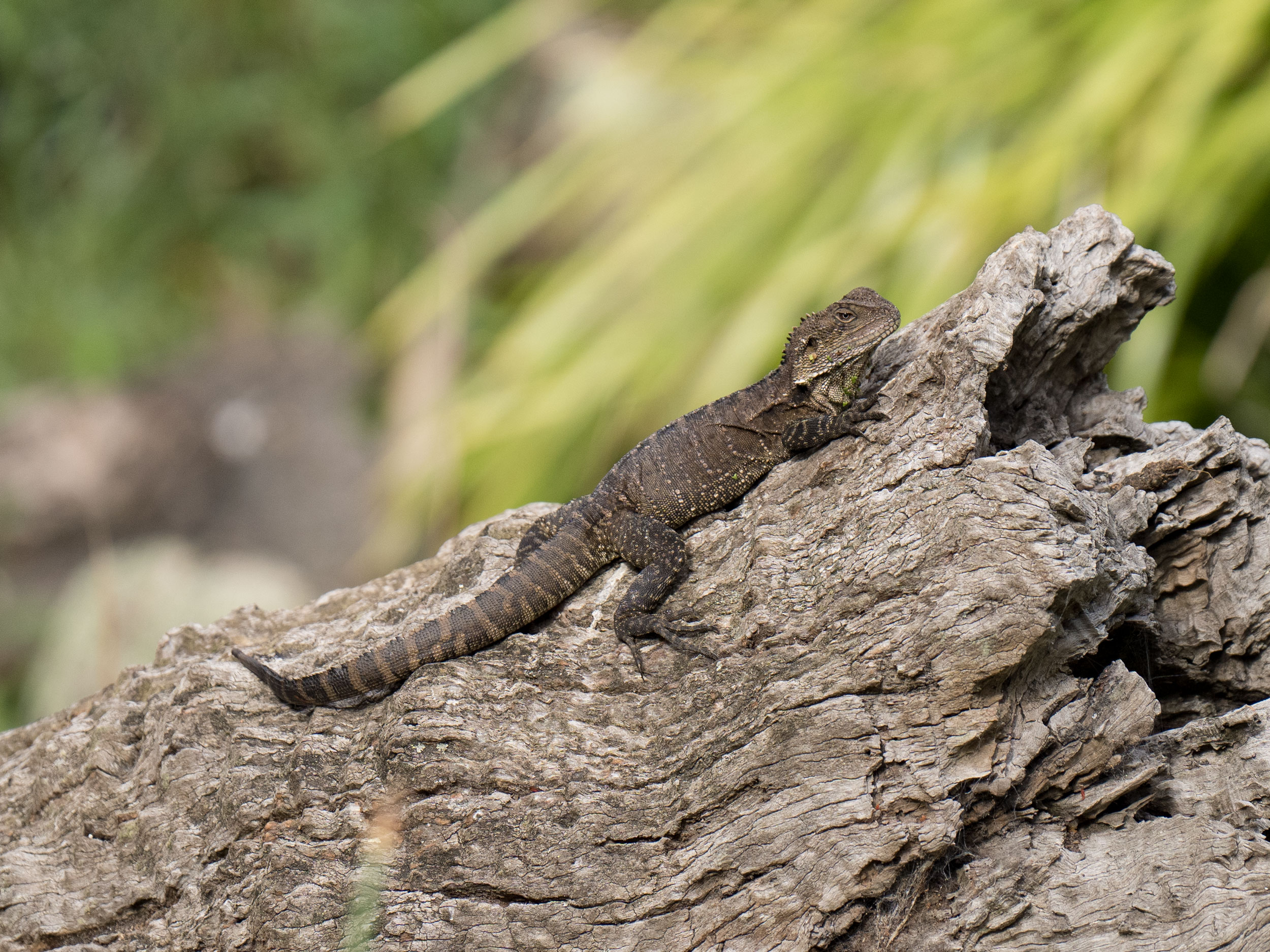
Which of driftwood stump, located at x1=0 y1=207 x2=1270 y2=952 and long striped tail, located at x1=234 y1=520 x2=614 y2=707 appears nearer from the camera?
driftwood stump, located at x1=0 y1=207 x2=1270 y2=952

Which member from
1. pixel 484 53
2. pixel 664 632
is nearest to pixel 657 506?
pixel 664 632

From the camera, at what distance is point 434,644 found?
3.98 meters

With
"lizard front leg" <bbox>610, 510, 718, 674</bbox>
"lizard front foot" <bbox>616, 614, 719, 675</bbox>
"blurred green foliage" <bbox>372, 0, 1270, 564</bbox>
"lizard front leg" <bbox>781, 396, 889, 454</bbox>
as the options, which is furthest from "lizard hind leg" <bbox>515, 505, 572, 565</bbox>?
"blurred green foliage" <bbox>372, 0, 1270, 564</bbox>

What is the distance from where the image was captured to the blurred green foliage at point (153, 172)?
39.7ft

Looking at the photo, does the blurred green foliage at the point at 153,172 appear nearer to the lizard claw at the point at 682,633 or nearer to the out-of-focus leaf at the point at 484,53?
the out-of-focus leaf at the point at 484,53

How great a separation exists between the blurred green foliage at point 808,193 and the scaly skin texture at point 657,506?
1153 mm

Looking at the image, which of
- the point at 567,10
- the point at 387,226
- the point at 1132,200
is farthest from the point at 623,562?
the point at 387,226

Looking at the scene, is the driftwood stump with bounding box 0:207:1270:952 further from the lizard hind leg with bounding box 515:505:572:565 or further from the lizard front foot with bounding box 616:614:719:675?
the lizard hind leg with bounding box 515:505:572:565

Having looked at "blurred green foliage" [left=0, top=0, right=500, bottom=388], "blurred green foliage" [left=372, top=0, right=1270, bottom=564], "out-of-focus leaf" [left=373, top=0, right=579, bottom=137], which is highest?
"blurred green foliage" [left=0, top=0, right=500, bottom=388]

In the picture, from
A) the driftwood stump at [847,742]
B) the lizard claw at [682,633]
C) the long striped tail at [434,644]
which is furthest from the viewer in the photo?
the long striped tail at [434,644]

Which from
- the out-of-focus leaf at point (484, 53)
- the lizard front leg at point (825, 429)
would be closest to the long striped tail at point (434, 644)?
the lizard front leg at point (825, 429)

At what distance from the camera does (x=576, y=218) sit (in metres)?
8.33

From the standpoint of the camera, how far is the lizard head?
14.2 ft

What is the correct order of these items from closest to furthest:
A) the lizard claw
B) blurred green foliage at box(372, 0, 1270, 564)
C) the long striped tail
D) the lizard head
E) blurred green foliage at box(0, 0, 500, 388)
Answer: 1. the lizard claw
2. the long striped tail
3. the lizard head
4. blurred green foliage at box(372, 0, 1270, 564)
5. blurred green foliage at box(0, 0, 500, 388)
